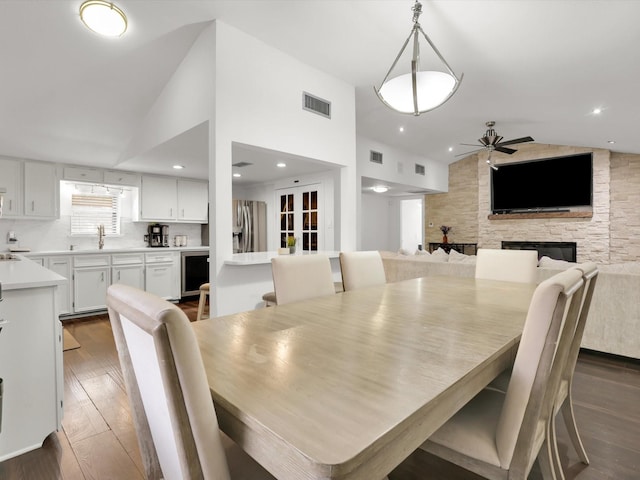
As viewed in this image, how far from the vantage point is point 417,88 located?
1.90 meters

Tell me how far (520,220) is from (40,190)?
28.4 feet

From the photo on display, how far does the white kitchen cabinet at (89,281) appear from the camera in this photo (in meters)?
4.40

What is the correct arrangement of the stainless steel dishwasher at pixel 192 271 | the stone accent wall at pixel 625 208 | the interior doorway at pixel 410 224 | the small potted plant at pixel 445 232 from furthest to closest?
the interior doorway at pixel 410 224
the small potted plant at pixel 445 232
the stone accent wall at pixel 625 208
the stainless steel dishwasher at pixel 192 271

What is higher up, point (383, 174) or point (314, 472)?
point (383, 174)

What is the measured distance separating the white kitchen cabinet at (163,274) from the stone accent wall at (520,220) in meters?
6.22

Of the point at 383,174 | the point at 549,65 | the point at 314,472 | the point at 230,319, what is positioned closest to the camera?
the point at 314,472

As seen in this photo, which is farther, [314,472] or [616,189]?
[616,189]

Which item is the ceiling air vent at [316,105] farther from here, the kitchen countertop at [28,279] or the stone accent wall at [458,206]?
the stone accent wall at [458,206]

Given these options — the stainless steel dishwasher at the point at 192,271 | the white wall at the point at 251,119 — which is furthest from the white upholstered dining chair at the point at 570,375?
the stainless steel dishwasher at the point at 192,271

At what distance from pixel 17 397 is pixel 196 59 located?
272cm

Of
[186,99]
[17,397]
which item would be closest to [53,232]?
[186,99]

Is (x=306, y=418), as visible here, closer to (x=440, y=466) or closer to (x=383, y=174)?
(x=440, y=466)

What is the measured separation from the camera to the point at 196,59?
2.93m

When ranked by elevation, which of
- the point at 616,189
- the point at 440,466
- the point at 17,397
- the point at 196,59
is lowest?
the point at 440,466
